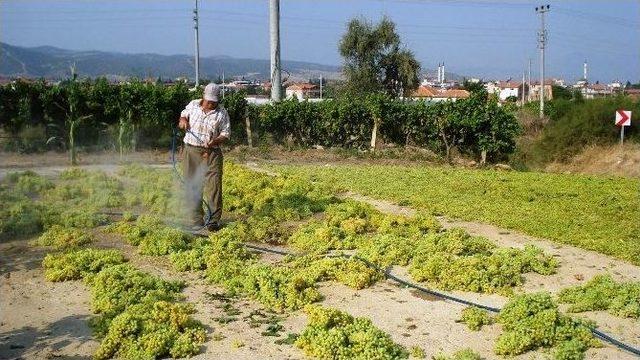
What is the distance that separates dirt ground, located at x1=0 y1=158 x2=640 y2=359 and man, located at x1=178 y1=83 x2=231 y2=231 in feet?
5.05

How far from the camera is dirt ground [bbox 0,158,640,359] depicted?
489 centimetres

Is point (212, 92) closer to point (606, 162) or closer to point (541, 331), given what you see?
point (541, 331)

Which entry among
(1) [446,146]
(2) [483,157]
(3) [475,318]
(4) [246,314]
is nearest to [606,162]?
(2) [483,157]

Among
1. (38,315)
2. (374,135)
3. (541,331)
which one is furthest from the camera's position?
(374,135)

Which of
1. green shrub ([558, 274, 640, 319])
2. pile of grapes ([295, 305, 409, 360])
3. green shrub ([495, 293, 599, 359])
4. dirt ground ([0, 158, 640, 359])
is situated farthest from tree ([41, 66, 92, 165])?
green shrub ([495, 293, 599, 359])

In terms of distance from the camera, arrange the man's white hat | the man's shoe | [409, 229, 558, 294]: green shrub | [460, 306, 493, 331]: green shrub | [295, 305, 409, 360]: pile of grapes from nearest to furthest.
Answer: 1. [295, 305, 409, 360]: pile of grapes
2. [460, 306, 493, 331]: green shrub
3. [409, 229, 558, 294]: green shrub
4. the man's white hat
5. the man's shoe

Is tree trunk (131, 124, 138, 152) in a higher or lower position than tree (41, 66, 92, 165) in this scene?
lower

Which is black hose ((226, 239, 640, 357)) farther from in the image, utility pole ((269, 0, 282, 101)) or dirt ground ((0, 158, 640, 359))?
utility pole ((269, 0, 282, 101))

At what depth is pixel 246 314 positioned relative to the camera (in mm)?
5590

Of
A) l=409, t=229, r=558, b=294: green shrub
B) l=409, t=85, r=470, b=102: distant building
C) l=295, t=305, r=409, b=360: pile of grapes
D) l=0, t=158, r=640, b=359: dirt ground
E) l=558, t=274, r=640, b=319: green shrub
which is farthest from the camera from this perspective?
l=409, t=85, r=470, b=102: distant building

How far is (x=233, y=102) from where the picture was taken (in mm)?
22703

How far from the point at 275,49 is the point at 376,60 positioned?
18.9m

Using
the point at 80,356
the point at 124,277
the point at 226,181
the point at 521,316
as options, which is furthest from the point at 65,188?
the point at 521,316

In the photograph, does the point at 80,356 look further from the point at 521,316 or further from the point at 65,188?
the point at 65,188
